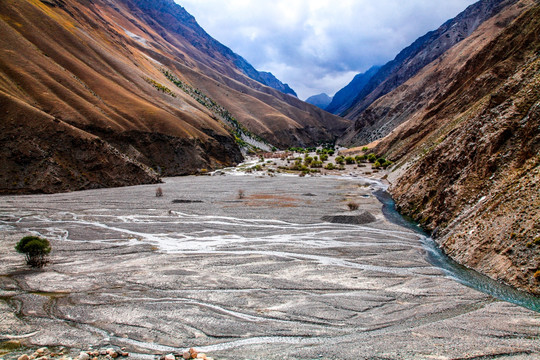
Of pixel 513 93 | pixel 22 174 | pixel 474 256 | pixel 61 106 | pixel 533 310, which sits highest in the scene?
pixel 61 106

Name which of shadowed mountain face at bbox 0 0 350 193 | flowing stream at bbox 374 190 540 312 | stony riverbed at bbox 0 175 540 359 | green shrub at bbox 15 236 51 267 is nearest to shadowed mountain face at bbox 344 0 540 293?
flowing stream at bbox 374 190 540 312

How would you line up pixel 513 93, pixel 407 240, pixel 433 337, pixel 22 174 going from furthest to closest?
pixel 22 174 < pixel 513 93 < pixel 407 240 < pixel 433 337

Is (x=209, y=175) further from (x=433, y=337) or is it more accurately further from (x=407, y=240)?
(x=433, y=337)

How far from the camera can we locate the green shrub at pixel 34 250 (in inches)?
778

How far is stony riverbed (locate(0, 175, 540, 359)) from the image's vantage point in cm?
1220

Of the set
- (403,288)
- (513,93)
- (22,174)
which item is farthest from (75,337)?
(22,174)

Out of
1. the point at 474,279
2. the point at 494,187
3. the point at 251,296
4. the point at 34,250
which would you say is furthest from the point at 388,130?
the point at 34,250

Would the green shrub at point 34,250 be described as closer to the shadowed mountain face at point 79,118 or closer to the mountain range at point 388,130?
the mountain range at point 388,130

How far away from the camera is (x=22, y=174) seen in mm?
46438

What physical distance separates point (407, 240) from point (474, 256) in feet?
20.6

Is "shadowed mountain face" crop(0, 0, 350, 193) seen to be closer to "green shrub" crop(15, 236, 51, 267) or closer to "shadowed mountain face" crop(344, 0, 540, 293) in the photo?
"green shrub" crop(15, 236, 51, 267)

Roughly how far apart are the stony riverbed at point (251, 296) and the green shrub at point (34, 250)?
0.75 m

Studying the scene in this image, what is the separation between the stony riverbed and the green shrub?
2.47 feet

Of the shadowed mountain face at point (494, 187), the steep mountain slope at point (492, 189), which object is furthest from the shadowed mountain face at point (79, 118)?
the shadowed mountain face at point (494, 187)
